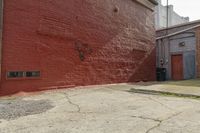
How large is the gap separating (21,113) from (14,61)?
2702mm

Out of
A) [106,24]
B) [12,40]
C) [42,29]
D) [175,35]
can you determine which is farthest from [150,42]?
[12,40]

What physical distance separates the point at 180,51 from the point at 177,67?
121 cm

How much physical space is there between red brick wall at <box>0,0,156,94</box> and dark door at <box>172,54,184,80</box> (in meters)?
3.96

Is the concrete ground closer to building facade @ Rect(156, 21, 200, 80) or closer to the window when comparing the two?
the window

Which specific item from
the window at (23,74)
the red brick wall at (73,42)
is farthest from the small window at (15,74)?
the red brick wall at (73,42)

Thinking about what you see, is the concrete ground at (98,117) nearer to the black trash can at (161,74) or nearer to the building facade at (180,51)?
the black trash can at (161,74)

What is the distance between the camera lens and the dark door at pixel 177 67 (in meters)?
16.2

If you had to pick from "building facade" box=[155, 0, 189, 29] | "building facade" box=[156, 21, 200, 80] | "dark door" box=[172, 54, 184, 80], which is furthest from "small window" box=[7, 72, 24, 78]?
"building facade" box=[155, 0, 189, 29]

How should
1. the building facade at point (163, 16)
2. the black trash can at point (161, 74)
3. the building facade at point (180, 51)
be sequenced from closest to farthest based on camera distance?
the building facade at point (180, 51) → the black trash can at point (161, 74) → the building facade at point (163, 16)

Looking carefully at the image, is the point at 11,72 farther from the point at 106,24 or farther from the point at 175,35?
the point at 175,35

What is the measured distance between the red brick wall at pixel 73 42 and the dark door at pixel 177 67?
13.0ft

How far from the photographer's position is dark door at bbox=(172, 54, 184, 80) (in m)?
16.2

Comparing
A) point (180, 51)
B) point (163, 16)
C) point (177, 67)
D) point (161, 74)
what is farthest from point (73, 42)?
point (163, 16)

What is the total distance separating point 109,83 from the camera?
10930 millimetres
